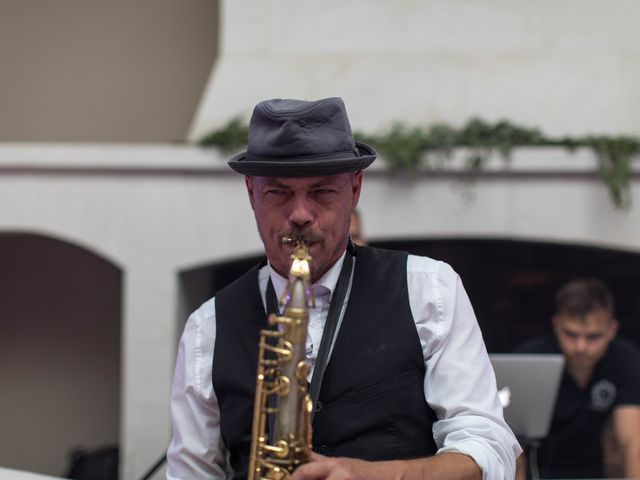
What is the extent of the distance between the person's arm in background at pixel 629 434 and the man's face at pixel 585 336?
26 cm

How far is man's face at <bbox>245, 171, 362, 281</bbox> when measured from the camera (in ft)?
7.09

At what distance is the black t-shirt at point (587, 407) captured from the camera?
4.94m

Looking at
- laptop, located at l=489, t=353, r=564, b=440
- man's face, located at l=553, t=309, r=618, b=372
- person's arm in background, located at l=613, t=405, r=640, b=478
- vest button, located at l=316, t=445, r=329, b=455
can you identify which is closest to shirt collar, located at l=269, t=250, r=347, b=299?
vest button, located at l=316, t=445, r=329, b=455

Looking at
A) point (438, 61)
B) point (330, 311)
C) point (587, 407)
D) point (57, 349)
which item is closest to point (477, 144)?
point (438, 61)

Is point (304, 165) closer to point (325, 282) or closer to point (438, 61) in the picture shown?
point (325, 282)

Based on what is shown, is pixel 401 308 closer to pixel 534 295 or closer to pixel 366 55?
pixel 366 55

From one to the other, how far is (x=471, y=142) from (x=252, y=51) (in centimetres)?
146

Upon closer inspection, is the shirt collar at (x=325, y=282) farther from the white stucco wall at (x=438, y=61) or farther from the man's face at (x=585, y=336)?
the white stucco wall at (x=438, y=61)

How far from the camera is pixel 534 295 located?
7.20 metres

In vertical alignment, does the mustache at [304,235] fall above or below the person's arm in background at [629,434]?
above

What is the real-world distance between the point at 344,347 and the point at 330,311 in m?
0.09

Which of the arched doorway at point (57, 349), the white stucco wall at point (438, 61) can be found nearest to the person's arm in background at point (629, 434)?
the white stucco wall at point (438, 61)

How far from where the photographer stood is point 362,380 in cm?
219

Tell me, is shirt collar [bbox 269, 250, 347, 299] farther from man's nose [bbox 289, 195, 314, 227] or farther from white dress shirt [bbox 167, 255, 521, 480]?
man's nose [bbox 289, 195, 314, 227]
